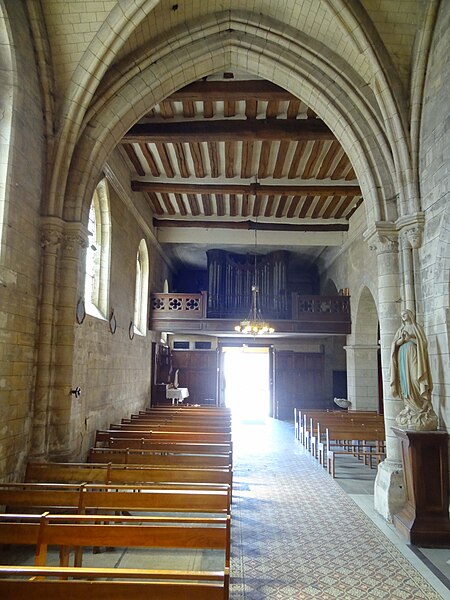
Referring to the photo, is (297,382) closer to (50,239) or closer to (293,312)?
(293,312)

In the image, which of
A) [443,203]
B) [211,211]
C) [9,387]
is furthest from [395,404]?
[211,211]

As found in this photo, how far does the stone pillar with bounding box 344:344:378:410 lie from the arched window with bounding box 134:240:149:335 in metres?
5.86

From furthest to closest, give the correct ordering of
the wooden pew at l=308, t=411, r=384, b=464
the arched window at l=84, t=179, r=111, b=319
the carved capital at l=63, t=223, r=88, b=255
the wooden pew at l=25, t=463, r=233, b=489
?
the wooden pew at l=308, t=411, r=384, b=464 < the arched window at l=84, t=179, r=111, b=319 < the carved capital at l=63, t=223, r=88, b=255 < the wooden pew at l=25, t=463, r=233, b=489

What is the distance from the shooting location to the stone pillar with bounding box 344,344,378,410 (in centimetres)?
1194

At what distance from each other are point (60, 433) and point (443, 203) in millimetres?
5225

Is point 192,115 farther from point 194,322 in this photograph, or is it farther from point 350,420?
point 350,420

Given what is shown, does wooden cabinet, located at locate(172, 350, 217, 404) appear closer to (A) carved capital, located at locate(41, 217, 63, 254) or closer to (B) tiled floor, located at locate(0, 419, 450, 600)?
(B) tiled floor, located at locate(0, 419, 450, 600)

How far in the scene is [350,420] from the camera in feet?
30.5

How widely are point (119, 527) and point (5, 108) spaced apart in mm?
4396

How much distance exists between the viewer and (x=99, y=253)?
8.21m

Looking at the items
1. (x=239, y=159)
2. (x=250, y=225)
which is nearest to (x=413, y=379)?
(x=239, y=159)

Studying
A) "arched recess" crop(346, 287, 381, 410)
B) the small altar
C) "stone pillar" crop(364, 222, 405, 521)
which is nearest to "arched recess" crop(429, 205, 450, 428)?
"stone pillar" crop(364, 222, 405, 521)

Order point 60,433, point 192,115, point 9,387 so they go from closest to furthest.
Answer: point 9,387 → point 60,433 → point 192,115

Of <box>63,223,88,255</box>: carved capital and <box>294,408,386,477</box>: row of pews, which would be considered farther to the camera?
<box>294,408,386,477</box>: row of pews
